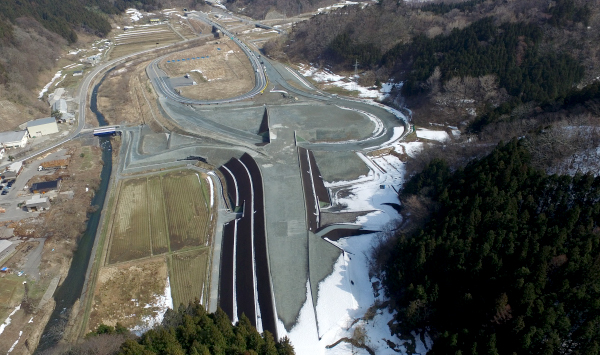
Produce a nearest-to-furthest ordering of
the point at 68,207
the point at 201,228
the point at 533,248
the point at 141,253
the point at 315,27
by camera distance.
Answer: the point at 533,248 < the point at 141,253 < the point at 201,228 < the point at 68,207 < the point at 315,27

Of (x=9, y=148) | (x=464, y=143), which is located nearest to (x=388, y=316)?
(x=464, y=143)

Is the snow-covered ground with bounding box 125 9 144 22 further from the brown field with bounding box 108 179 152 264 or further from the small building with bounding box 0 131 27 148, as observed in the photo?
the brown field with bounding box 108 179 152 264

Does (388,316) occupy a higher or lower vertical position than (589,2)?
lower

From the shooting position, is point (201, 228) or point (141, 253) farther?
point (201, 228)

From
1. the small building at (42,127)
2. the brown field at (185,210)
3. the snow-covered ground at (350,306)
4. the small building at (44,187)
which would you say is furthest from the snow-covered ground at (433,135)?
the small building at (42,127)

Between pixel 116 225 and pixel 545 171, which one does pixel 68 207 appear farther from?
pixel 545 171

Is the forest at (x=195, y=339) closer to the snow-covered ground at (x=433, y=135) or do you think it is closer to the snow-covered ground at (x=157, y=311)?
the snow-covered ground at (x=157, y=311)

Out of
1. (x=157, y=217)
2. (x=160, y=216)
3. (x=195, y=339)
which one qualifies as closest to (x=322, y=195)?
(x=160, y=216)
